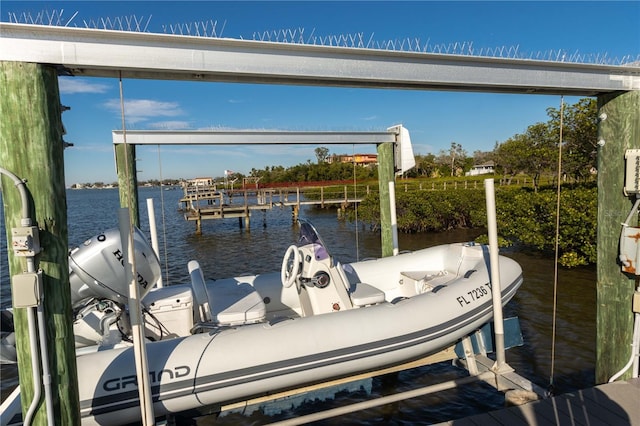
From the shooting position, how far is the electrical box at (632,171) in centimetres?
365

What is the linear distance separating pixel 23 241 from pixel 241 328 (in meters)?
2.05

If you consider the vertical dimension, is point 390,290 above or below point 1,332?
below

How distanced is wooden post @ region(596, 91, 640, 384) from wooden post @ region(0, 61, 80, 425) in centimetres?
449

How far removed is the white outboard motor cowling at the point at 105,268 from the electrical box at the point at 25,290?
4.55 ft

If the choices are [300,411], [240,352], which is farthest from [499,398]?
[240,352]

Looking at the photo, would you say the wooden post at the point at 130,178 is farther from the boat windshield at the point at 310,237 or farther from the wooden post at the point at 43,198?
the wooden post at the point at 43,198

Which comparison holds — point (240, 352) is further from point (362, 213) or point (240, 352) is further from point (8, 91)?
point (362, 213)

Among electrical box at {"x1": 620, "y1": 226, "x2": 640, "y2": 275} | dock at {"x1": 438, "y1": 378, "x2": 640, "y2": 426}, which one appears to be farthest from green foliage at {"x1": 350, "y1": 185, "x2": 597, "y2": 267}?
dock at {"x1": 438, "y1": 378, "x2": 640, "y2": 426}

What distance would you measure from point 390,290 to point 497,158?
4584 cm

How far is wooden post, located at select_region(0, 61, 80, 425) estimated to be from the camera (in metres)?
2.22

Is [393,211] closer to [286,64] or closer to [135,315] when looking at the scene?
[286,64]

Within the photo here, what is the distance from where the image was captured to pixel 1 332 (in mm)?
3506

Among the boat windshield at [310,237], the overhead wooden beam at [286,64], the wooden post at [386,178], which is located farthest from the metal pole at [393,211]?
the overhead wooden beam at [286,64]

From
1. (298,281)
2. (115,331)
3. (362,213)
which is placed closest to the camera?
(115,331)
